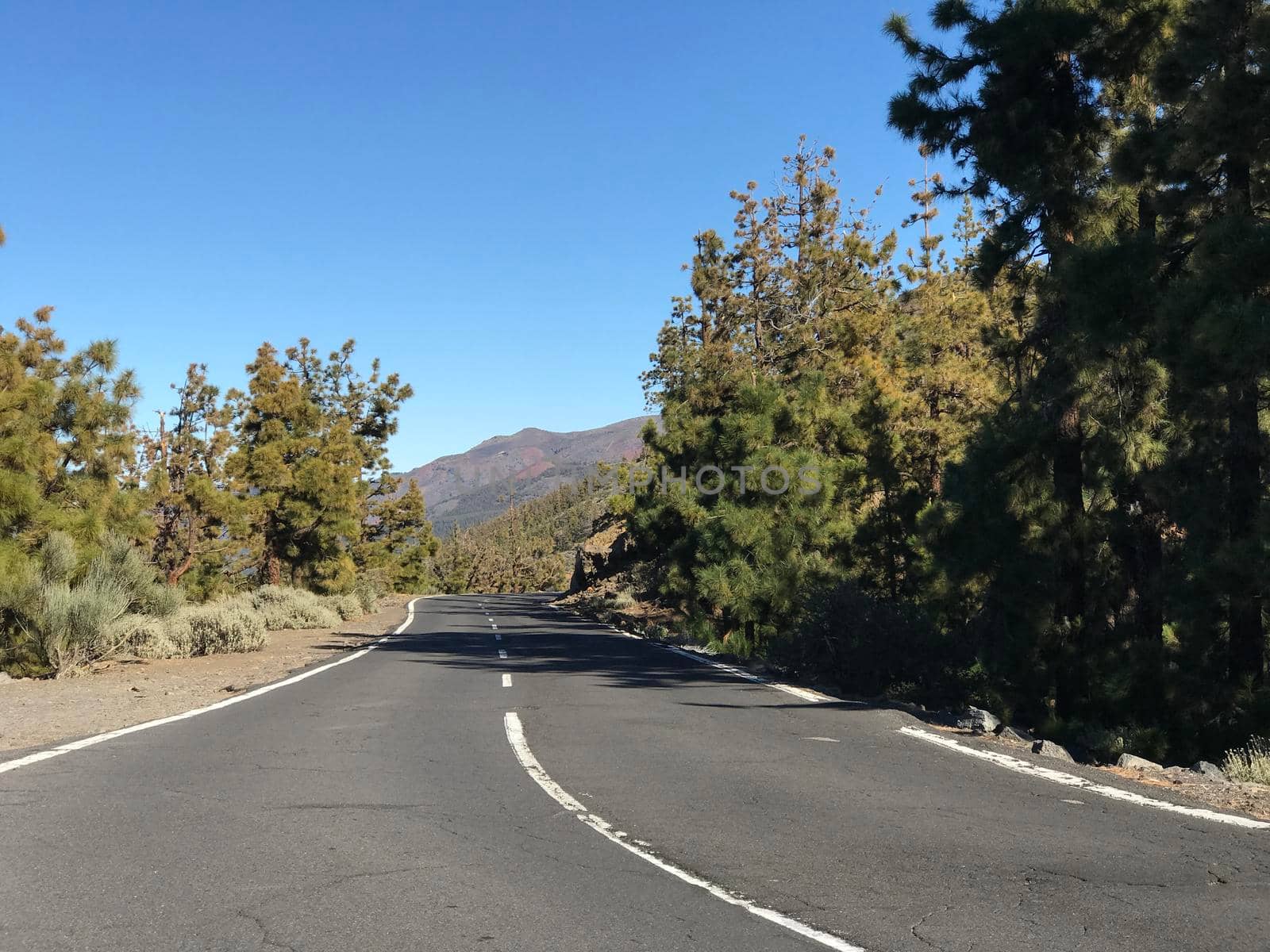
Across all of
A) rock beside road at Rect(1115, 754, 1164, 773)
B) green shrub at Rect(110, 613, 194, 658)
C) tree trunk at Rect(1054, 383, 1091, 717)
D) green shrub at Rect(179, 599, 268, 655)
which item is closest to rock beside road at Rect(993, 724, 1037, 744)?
rock beside road at Rect(1115, 754, 1164, 773)

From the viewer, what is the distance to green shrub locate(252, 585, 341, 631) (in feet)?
95.1

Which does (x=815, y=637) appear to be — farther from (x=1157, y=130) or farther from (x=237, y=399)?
(x=237, y=399)

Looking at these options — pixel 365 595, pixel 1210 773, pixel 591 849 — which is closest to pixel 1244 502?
pixel 1210 773

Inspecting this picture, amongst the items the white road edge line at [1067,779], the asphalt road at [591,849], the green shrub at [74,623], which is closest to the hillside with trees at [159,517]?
the green shrub at [74,623]

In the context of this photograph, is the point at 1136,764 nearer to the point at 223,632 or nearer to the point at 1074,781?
the point at 1074,781

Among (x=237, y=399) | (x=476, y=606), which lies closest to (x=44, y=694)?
(x=237, y=399)

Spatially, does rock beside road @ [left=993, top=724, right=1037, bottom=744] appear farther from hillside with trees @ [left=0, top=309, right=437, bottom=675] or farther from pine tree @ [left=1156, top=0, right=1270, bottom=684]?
hillside with trees @ [left=0, top=309, right=437, bottom=675]

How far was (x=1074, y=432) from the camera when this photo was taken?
14.6 metres

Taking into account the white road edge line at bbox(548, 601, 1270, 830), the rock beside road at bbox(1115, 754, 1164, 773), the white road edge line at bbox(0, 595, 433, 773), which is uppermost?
the white road edge line at bbox(548, 601, 1270, 830)

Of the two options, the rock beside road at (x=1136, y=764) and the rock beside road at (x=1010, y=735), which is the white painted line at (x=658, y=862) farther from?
the rock beside road at (x=1136, y=764)

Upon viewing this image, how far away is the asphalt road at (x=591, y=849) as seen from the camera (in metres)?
4.52

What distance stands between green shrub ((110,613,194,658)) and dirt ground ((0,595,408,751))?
0.72 feet

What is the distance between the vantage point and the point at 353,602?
36.4 m

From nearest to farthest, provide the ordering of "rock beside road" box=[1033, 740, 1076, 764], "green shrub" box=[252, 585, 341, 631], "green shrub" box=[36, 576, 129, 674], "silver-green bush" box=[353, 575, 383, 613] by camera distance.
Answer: "rock beside road" box=[1033, 740, 1076, 764] < "green shrub" box=[36, 576, 129, 674] < "green shrub" box=[252, 585, 341, 631] < "silver-green bush" box=[353, 575, 383, 613]
